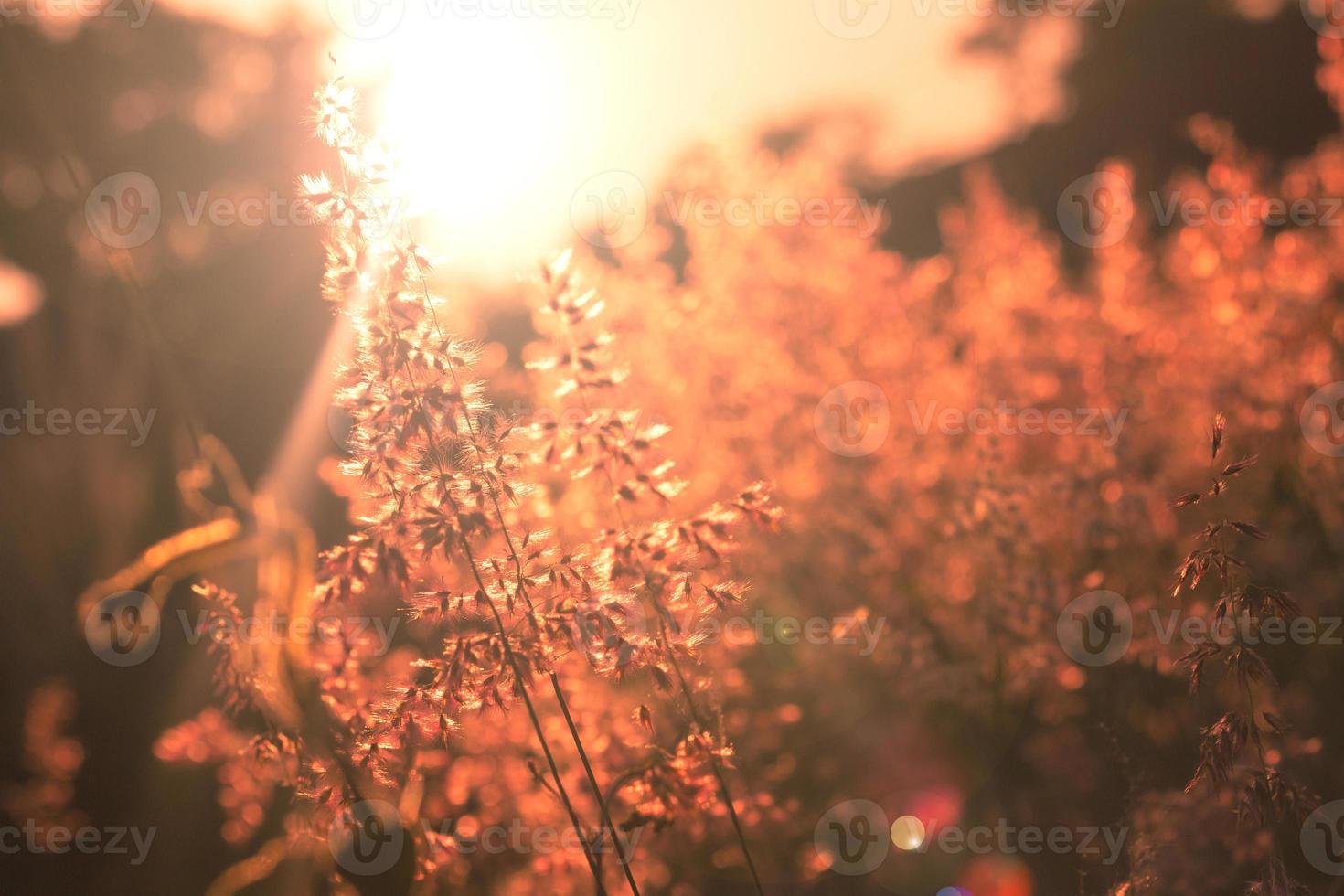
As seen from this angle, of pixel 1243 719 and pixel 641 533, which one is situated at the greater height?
pixel 641 533

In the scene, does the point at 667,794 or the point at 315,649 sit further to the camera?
the point at 315,649

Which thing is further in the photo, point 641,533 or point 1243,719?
point 641,533

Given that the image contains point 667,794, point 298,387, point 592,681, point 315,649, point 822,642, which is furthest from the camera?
point 298,387

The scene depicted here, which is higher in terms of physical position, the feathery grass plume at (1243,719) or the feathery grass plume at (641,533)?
the feathery grass plume at (641,533)

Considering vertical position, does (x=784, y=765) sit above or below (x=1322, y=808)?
above

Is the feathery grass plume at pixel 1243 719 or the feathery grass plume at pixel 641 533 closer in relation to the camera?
the feathery grass plume at pixel 1243 719

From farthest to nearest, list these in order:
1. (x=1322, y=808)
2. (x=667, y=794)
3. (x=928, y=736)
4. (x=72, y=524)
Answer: (x=72, y=524) < (x=928, y=736) < (x=1322, y=808) < (x=667, y=794)

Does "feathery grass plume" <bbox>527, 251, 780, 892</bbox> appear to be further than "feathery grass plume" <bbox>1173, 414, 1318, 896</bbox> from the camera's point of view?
Yes

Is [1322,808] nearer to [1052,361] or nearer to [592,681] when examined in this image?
[592,681]

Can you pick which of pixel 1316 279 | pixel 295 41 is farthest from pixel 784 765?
pixel 295 41

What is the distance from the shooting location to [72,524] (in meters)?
5.43

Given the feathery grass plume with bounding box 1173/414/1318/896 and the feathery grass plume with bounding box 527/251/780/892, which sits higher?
the feathery grass plume with bounding box 527/251/780/892

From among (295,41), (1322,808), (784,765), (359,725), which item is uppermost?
(295,41)

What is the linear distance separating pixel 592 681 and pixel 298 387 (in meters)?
5.87
